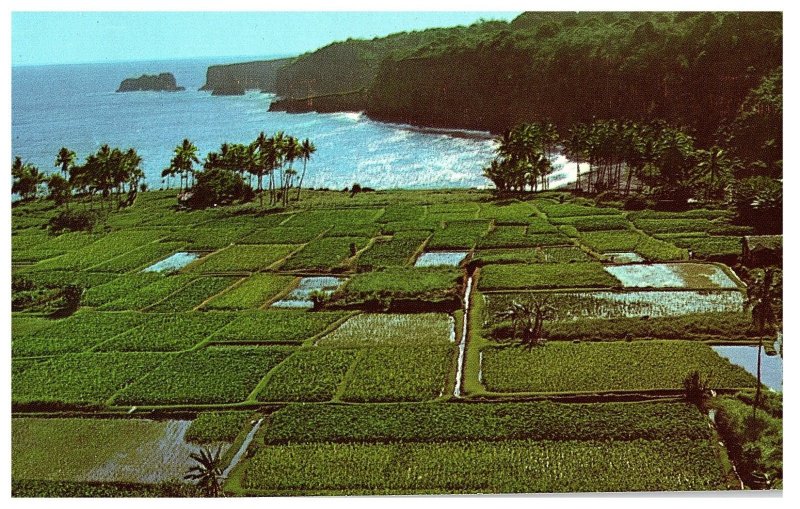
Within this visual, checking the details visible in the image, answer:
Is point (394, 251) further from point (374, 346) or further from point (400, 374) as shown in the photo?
point (400, 374)

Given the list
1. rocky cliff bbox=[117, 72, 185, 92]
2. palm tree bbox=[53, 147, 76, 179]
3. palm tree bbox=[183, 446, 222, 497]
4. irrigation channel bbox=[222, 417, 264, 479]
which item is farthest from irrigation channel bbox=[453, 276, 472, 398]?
palm tree bbox=[53, 147, 76, 179]

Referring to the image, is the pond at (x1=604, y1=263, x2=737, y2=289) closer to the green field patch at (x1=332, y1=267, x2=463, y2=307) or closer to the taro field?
the taro field

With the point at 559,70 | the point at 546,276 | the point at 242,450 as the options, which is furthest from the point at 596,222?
the point at 242,450
